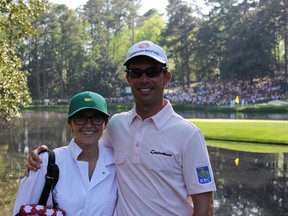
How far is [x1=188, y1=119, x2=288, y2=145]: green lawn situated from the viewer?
59.5 ft

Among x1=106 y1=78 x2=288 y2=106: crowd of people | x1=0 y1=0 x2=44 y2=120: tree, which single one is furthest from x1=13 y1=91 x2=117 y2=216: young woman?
x1=106 y1=78 x2=288 y2=106: crowd of people

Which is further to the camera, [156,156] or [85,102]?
[85,102]

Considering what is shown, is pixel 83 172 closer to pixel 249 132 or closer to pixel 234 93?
pixel 249 132

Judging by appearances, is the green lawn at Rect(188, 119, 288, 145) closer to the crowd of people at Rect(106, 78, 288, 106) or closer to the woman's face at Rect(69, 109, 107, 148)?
the woman's face at Rect(69, 109, 107, 148)

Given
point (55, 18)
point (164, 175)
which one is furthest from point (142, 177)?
point (55, 18)

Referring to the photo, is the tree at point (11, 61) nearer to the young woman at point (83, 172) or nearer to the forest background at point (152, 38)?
the young woman at point (83, 172)

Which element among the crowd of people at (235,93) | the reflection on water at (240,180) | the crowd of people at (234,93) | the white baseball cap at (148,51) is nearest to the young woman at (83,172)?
the white baseball cap at (148,51)

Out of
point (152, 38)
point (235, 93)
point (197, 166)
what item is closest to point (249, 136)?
point (197, 166)

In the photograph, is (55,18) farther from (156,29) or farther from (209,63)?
(209,63)

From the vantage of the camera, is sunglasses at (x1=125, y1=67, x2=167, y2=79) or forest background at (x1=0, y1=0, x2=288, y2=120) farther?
forest background at (x1=0, y1=0, x2=288, y2=120)

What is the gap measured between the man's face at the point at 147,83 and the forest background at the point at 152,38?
31.3 meters

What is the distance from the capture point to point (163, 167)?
103 inches

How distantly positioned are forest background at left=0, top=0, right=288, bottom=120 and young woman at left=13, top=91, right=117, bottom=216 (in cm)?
3116

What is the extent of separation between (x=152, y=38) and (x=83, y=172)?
6822cm
